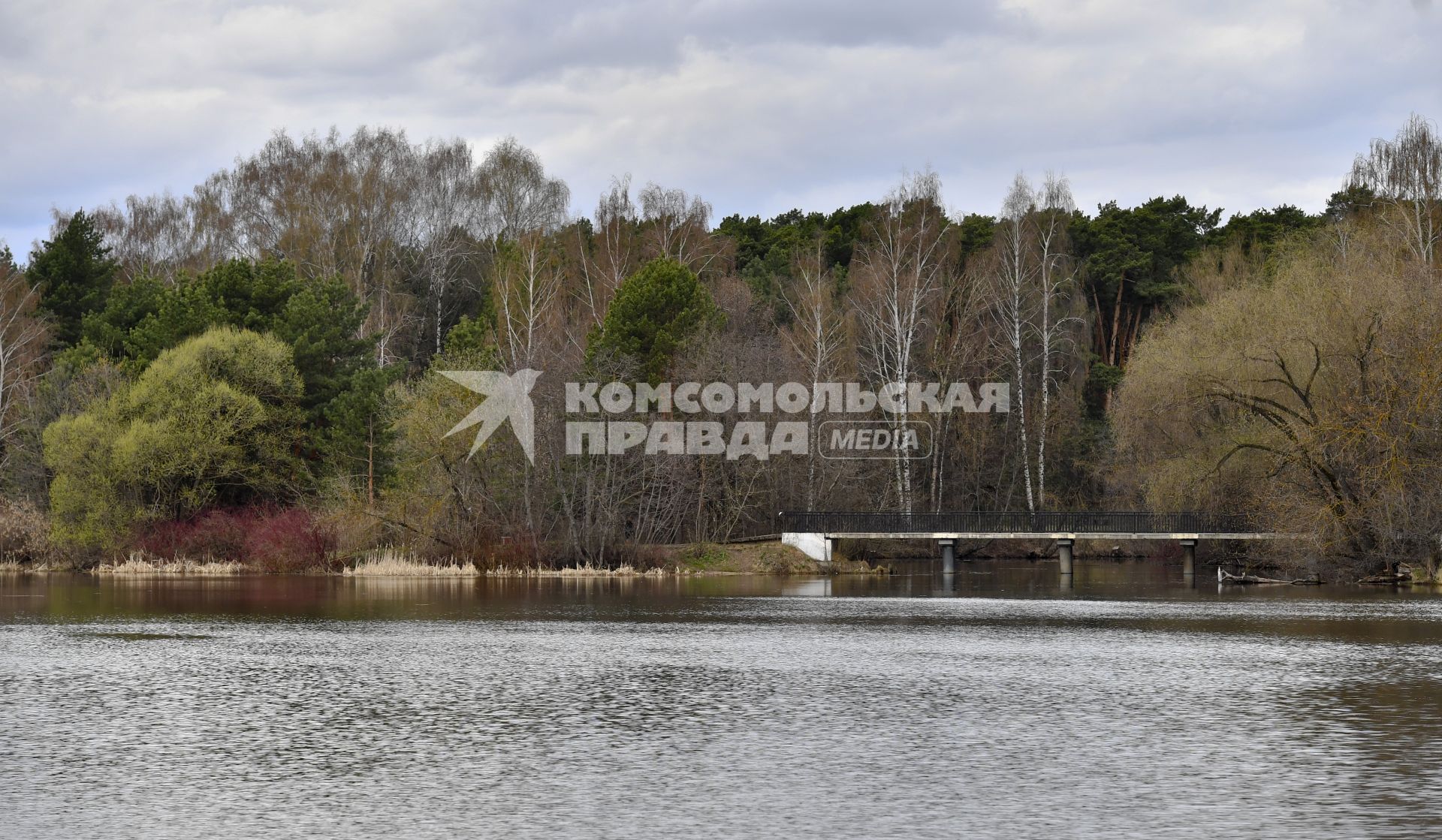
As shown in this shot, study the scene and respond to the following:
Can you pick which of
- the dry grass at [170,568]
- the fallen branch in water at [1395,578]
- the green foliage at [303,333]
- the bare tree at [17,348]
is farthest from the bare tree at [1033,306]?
the bare tree at [17,348]

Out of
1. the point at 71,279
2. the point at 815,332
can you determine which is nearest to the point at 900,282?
the point at 815,332

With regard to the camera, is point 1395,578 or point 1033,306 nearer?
point 1395,578

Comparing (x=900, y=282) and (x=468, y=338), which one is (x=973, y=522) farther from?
(x=468, y=338)

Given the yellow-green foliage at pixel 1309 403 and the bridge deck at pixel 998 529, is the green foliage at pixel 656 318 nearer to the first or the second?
the bridge deck at pixel 998 529

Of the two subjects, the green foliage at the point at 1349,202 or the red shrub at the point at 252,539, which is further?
the green foliage at the point at 1349,202

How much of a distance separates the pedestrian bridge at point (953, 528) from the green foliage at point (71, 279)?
39.8 m

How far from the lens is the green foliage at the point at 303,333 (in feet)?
201

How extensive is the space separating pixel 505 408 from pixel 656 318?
8.79 meters

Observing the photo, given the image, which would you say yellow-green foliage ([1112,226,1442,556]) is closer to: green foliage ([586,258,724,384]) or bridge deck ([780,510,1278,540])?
bridge deck ([780,510,1278,540])

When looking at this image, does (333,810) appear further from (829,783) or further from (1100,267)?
(1100,267)

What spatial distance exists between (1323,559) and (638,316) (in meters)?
28.4

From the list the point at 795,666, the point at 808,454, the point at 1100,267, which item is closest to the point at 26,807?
the point at 795,666

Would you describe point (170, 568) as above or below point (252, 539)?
below

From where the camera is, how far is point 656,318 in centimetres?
6272
